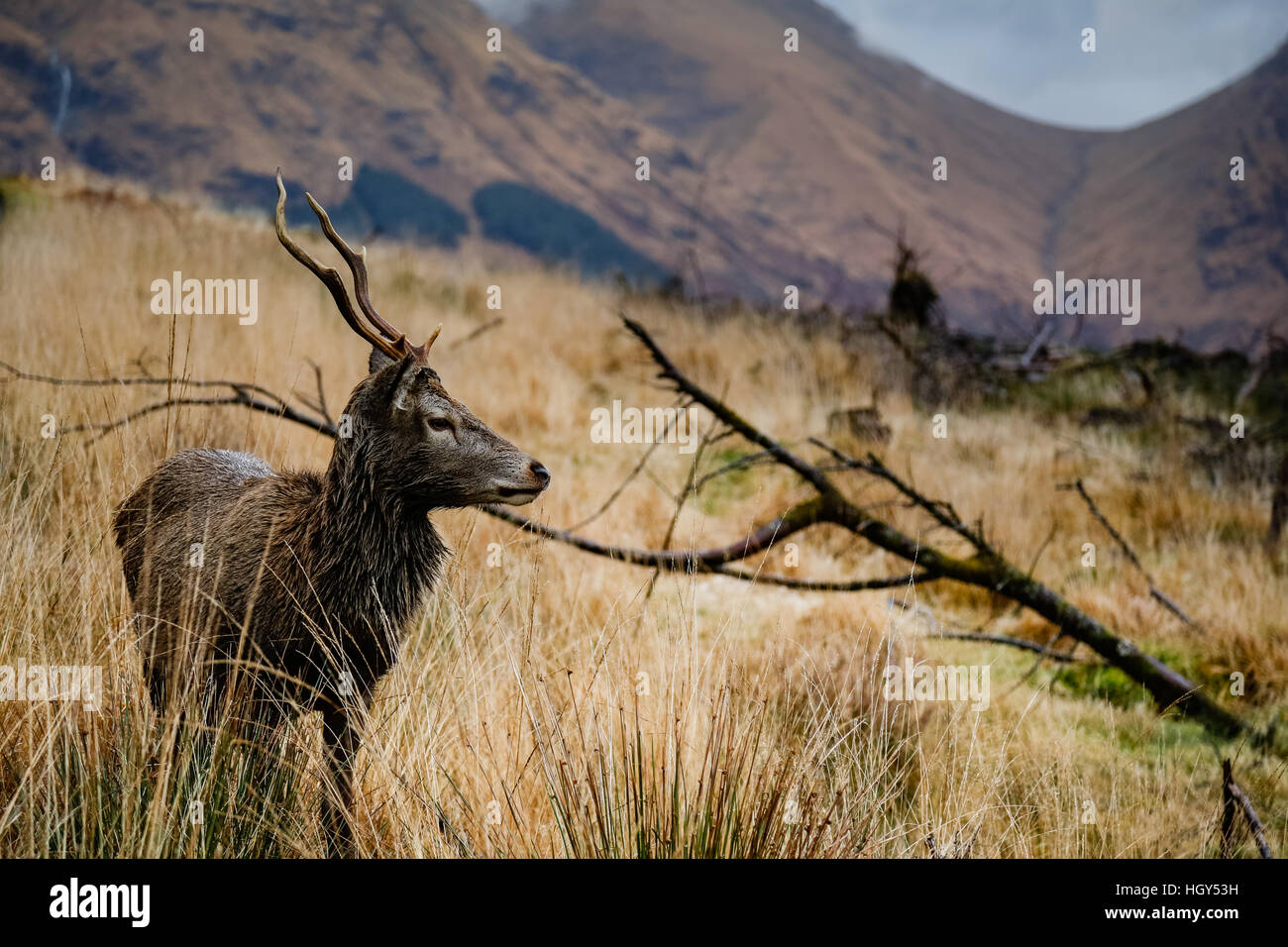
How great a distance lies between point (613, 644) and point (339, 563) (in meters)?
1.07

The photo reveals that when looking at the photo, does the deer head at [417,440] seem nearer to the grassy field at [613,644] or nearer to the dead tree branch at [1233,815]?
the grassy field at [613,644]

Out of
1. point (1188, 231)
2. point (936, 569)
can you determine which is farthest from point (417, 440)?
point (1188, 231)

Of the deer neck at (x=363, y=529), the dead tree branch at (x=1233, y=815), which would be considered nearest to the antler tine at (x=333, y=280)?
the deer neck at (x=363, y=529)

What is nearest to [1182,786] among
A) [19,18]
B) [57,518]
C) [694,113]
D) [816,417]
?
[57,518]

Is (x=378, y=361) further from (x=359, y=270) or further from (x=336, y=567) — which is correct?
(x=336, y=567)

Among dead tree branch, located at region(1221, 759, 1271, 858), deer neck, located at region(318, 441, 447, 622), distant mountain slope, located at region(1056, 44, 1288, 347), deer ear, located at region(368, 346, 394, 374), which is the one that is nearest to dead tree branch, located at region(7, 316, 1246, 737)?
dead tree branch, located at region(1221, 759, 1271, 858)

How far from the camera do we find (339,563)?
212cm

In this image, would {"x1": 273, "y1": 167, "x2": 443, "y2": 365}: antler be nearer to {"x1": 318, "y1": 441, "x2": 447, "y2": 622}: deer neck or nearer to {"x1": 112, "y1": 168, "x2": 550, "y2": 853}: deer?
{"x1": 112, "y1": 168, "x2": 550, "y2": 853}: deer

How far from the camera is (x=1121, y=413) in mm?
9797

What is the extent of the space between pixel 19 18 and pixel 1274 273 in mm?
68520

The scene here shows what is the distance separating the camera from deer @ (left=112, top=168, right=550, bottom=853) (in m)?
2.04

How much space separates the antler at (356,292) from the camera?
1882 mm

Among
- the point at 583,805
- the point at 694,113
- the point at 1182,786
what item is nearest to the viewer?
the point at 583,805
